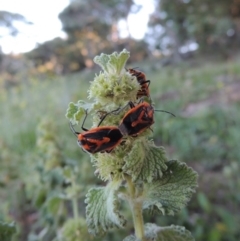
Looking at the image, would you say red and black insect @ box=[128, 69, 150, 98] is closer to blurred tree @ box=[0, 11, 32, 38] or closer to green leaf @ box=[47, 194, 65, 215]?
green leaf @ box=[47, 194, 65, 215]

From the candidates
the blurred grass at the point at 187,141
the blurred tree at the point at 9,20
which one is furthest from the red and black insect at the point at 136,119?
the blurred tree at the point at 9,20

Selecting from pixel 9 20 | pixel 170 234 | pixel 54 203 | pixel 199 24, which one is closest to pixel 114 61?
pixel 170 234

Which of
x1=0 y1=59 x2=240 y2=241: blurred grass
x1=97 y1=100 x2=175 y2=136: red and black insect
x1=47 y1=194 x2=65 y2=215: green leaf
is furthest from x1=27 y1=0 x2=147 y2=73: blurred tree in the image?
x1=97 y1=100 x2=175 y2=136: red and black insect

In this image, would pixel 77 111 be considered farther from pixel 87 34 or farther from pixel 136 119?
pixel 87 34

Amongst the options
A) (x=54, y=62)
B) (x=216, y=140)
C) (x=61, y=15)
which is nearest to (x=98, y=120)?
(x=216, y=140)

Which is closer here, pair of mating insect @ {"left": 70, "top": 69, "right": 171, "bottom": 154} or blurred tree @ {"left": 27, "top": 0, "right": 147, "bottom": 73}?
pair of mating insect @ {"left": 70, "top": 69, "right": 171, "bottom": 154}

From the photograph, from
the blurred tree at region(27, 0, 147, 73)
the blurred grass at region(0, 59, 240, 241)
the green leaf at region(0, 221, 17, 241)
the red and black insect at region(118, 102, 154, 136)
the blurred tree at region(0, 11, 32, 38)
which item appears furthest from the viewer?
the blurred tree at region(27, 0, 147, 73)

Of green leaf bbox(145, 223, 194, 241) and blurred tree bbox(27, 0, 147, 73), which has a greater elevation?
blurred tree bbox(27, 0, 147, 73)
